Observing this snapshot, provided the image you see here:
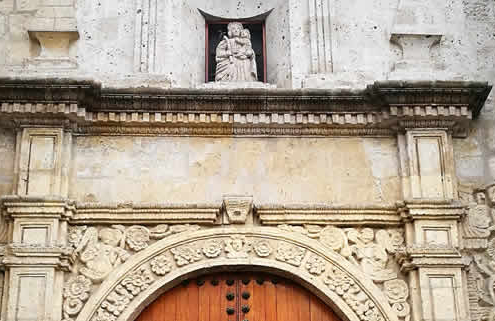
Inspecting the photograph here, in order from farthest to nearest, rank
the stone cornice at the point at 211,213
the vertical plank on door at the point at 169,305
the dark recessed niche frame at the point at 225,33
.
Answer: the dark recessed niche frame at the point at 225,33
the stone cornice at the point at 211,213
the vertical plank on door at the point at 169,305

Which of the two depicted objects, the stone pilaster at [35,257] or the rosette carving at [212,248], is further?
the rosette carving at [212,248]

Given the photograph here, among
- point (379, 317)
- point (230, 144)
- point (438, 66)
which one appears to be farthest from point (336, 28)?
point (379, 317)

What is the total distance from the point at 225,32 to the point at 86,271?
122 inches

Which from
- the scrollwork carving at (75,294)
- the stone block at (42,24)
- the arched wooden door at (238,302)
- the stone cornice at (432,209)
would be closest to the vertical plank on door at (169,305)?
the arched wooden door at (238,302)

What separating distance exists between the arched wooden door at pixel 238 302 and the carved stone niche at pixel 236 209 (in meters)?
0.50

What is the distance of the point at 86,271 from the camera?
27.1 feet

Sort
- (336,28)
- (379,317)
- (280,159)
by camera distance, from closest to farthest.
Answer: (379,317)
(280,159)
(336,28)

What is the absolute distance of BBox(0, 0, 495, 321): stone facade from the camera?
8.23 m

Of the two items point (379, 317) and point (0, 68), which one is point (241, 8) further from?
point (379, 317)

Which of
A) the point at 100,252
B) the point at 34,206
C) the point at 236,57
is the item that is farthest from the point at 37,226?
the point at 236,57

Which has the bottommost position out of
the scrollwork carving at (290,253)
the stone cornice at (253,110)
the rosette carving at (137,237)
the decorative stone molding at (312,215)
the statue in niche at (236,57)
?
the scrollwork carving at (290,253)

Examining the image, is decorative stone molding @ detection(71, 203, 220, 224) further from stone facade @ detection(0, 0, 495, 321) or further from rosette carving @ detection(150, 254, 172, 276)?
rosette carving @ detection(150, 254, 172, 276)

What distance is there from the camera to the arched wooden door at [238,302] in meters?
8.35

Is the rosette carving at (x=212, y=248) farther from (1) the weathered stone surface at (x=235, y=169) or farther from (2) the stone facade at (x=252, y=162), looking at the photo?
(1) the weathered stone surface at (x=235, y=169)
